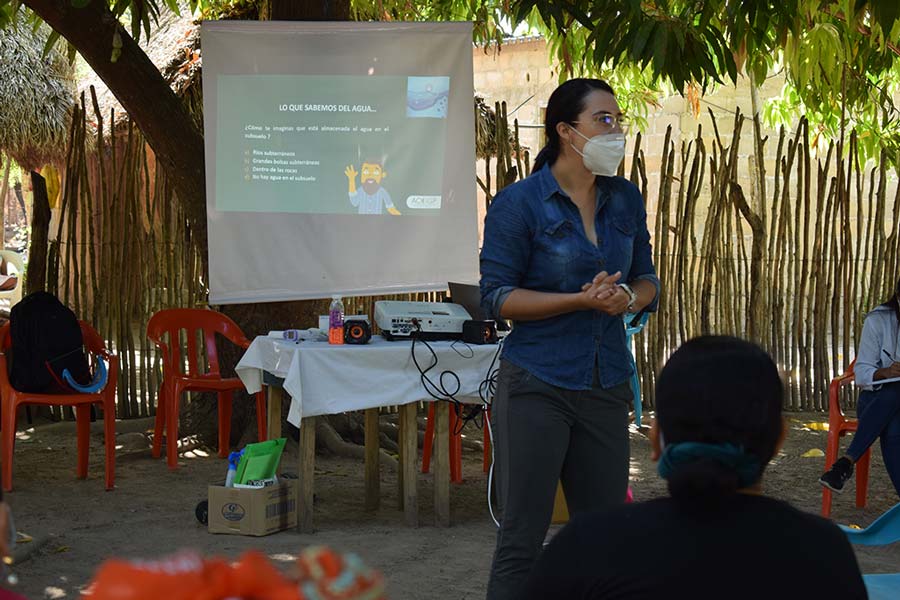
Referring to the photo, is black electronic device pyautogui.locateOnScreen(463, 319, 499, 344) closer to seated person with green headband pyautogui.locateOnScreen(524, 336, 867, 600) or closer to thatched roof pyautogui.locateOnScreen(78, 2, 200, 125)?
seated person with green headband pyautogui.locateOnScreen(524, 336, 867, 600)

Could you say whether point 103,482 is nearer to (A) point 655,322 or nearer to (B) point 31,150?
(A) point 655,322

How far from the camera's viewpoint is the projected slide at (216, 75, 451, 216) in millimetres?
6562

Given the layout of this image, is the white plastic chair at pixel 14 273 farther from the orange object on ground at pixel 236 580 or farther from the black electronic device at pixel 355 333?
the orange object on ground at pixel 236 580

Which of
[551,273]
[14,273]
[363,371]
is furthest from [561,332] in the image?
[14,273]

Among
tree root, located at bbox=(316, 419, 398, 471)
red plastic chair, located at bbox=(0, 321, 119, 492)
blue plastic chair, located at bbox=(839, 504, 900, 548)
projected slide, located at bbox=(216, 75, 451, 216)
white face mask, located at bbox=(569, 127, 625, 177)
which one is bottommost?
tree root, located at bbox=(316, 419, 398, 471)

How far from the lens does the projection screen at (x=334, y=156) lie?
6.55 m

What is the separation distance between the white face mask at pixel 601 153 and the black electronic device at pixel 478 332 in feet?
7.47

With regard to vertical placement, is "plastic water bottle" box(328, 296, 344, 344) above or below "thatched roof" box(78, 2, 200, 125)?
below

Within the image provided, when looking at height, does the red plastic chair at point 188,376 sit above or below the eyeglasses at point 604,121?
below

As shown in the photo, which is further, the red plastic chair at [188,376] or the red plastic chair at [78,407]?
the red plastic chair at [188,376]

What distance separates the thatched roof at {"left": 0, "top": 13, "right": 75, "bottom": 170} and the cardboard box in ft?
30.5

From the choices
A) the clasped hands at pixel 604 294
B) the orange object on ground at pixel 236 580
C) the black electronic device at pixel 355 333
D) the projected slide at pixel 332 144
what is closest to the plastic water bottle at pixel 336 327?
the black electronic device at pixel 355 333

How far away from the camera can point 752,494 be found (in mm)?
1625

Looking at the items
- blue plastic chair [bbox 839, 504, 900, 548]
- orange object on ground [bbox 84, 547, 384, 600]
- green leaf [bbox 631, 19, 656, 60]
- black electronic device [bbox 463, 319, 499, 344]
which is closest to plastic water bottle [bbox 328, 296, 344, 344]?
black electronic device [bbox 463, 319, 499, 344]
